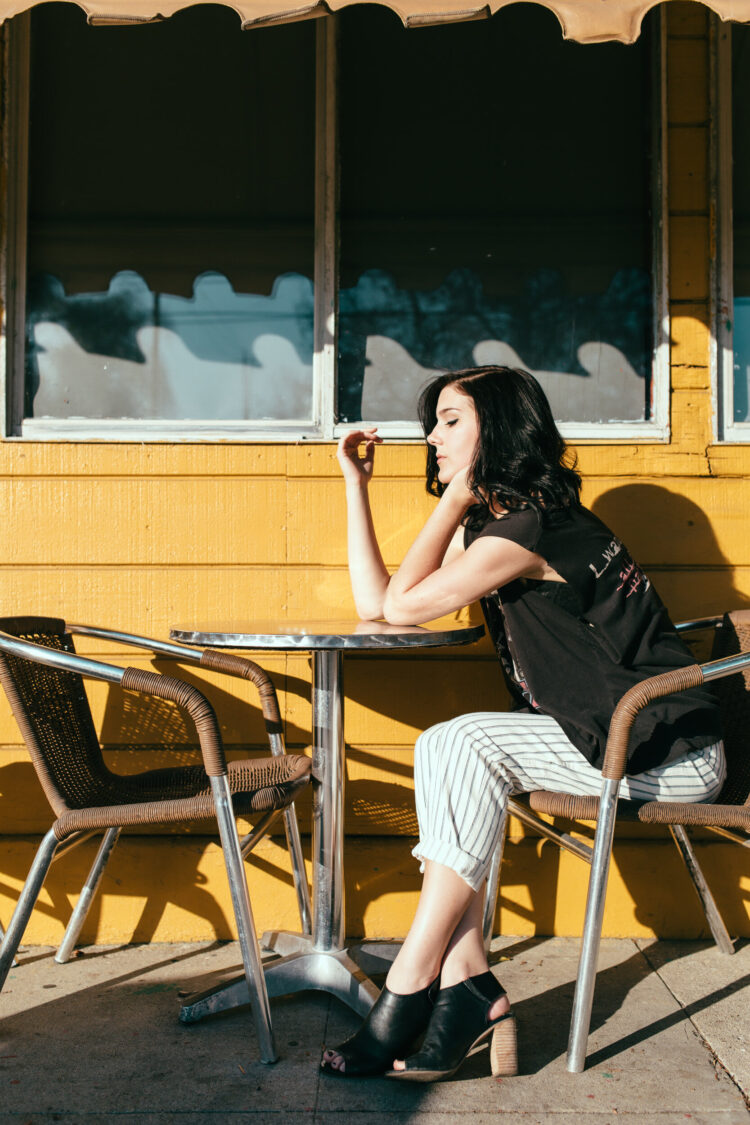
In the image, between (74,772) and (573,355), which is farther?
(573,355)

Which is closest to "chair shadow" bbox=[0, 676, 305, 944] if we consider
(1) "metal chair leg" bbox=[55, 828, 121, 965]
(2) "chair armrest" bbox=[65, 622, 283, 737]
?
(1) "metal chair leg" bbox=[55, 828, 121, 965]

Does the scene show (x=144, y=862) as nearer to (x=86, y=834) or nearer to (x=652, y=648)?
(x=86, y=834)

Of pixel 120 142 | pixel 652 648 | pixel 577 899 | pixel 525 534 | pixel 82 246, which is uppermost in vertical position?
pixel 120 142

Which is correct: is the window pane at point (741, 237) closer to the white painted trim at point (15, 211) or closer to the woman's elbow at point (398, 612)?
the woman's elbow at point (398, 612)

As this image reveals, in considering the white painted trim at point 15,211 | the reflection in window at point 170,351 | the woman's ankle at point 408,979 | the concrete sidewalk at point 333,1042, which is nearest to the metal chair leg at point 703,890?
the concrete sidewalk at point 333,1042

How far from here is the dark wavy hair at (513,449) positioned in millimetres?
2168

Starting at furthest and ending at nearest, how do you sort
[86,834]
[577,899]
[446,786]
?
1. [577,899]
2. [86,834]
3. [446,786]

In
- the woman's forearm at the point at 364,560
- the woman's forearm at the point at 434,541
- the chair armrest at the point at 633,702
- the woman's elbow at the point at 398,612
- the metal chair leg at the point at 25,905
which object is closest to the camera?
the chair armrest at the point at 633,702

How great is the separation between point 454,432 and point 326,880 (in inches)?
43.7

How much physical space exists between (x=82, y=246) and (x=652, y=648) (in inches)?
79.7

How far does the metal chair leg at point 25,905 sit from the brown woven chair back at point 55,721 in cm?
9

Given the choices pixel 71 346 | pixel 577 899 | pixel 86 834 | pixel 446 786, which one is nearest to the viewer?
pixel 446 786

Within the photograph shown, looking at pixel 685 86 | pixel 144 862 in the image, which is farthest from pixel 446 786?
pixel 685 86

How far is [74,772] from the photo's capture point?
226cm
